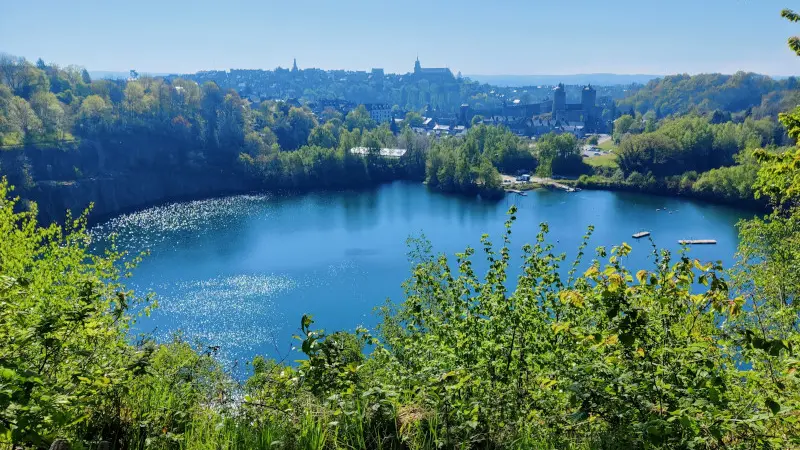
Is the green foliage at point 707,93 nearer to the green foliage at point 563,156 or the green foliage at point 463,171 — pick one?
the green foliage at point 563,156

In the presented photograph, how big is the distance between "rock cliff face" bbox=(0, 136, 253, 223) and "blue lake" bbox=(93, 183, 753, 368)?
4.90m

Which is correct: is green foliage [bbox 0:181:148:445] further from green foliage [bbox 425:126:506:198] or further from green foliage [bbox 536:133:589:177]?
green foliage [bbox 536:133:589:177]

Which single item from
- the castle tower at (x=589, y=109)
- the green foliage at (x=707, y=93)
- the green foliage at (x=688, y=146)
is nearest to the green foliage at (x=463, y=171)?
the green foliage at (x=688, y=146)

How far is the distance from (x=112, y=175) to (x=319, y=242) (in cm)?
2827

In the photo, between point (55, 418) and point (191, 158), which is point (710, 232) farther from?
point (191, 158)

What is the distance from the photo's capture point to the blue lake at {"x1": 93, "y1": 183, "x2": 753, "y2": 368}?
82.2ft

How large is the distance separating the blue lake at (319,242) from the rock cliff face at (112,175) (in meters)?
4.90

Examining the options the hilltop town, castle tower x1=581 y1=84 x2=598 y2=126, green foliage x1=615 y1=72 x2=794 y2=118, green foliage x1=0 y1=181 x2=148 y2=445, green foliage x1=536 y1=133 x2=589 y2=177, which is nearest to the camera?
green foliage x1=0 y1=181 x2=148 y2=445

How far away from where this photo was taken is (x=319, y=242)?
37.7 metres

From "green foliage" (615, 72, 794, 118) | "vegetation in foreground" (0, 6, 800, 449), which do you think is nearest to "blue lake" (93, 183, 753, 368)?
"vegetation in foreground" (0, 6, 800, 449)

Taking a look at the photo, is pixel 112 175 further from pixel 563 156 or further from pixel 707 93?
pixel 707 93

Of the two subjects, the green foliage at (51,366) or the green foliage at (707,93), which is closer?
the green foliage at (51,366)

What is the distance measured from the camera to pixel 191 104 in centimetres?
6881

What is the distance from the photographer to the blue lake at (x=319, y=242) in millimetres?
25047
